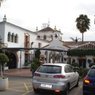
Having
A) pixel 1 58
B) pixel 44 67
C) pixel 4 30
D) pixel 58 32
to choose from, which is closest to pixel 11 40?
pixel 4 30

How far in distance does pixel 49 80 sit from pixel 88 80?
1.88 meters

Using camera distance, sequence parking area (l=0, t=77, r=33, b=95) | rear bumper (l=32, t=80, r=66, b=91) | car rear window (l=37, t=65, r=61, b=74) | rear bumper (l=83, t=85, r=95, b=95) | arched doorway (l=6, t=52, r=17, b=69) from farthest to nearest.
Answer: arched doorway (l=6, t=52, r=17, b=69), parking area (l=0, t=77, r=33, b=95), car rear window (l=37, t=65, r=61, b=74), rear bumper (l=32, t=80, r=66, b=91), rear bumper (l=83, t=85, r=95, b=95)

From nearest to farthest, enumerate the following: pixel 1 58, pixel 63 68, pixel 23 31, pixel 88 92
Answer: pixel 88 92 < pixel 63 68 < pixel 1 58 < pixel 23 31

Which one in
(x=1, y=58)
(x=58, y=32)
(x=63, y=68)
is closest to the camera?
(x=63, y=68)

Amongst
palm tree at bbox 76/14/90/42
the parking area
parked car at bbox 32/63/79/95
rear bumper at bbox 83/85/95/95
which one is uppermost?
palm tree at bbox 76/14/90/42

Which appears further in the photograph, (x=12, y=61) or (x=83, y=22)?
(x=83, y=22)

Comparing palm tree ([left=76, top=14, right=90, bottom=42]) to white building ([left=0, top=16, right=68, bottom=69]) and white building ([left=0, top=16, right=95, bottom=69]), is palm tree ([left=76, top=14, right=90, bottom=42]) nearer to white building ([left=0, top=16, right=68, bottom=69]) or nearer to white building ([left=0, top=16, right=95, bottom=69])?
white building ([left=0, top=16, right=95, bottom=69])

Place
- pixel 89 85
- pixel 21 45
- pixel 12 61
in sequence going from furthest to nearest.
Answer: pixel 21 45
pixel 12 61
pixel 89 85

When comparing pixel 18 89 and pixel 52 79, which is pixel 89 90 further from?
pixel 18 89

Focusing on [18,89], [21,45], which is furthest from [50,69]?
[21,45]

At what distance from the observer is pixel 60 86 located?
13938 millimetres

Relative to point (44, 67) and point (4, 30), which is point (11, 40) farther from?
point (44, 67)

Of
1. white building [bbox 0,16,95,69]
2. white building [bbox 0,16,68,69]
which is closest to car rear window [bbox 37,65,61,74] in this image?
white building [bbox 0,16,95,69]

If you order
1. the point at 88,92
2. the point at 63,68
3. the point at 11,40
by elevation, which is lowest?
the point at 88,92
